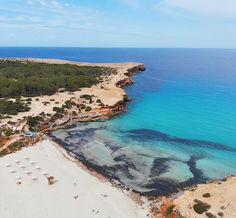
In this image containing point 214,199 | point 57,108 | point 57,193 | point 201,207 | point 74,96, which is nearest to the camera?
point 201,207

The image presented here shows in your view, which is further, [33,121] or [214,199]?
[33,121]

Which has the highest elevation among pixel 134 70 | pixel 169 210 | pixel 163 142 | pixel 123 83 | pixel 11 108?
pixel 11 108

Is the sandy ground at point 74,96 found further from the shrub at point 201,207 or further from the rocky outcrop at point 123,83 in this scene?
the shrub at point 201,207

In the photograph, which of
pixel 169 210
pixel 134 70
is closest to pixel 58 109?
pixel 169 210

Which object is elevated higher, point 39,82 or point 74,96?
point 39,82

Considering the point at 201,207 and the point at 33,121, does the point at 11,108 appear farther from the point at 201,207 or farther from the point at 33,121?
the point at 201,207

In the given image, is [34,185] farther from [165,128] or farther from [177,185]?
[165,128]
